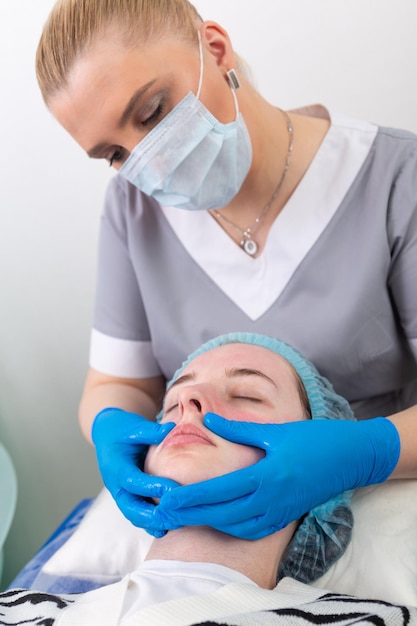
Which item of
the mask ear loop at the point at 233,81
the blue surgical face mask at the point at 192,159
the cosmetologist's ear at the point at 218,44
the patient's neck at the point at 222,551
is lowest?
the patient's neck at the point at 222,551

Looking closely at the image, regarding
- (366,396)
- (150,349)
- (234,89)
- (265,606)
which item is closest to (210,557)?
(265,606)

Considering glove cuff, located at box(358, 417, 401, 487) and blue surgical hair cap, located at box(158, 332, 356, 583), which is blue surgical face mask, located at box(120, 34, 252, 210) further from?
glove cuff, located at box(358, 417, 401, 487)

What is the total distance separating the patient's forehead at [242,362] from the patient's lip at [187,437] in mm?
154

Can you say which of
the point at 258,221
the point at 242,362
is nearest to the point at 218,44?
the point at 258,221

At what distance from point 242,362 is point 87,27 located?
0.64 metres

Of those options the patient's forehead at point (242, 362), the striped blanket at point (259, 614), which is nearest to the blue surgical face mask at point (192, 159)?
the patient's forehead at point (242, 362)

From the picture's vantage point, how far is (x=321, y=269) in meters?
1.44

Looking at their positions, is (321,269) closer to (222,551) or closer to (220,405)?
(220,405)

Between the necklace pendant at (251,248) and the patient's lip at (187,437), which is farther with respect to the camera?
the necklace pendant at (251,248)

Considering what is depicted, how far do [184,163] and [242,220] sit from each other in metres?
0.24

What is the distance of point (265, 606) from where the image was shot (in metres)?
1.02

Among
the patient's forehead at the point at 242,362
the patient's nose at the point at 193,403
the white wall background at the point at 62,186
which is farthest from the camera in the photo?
the white wall background at the point at 62,186

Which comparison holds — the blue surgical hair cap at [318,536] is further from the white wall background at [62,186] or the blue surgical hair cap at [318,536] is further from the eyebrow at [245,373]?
the white wall background at [62,186]

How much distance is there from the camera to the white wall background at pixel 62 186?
167 centimetres
